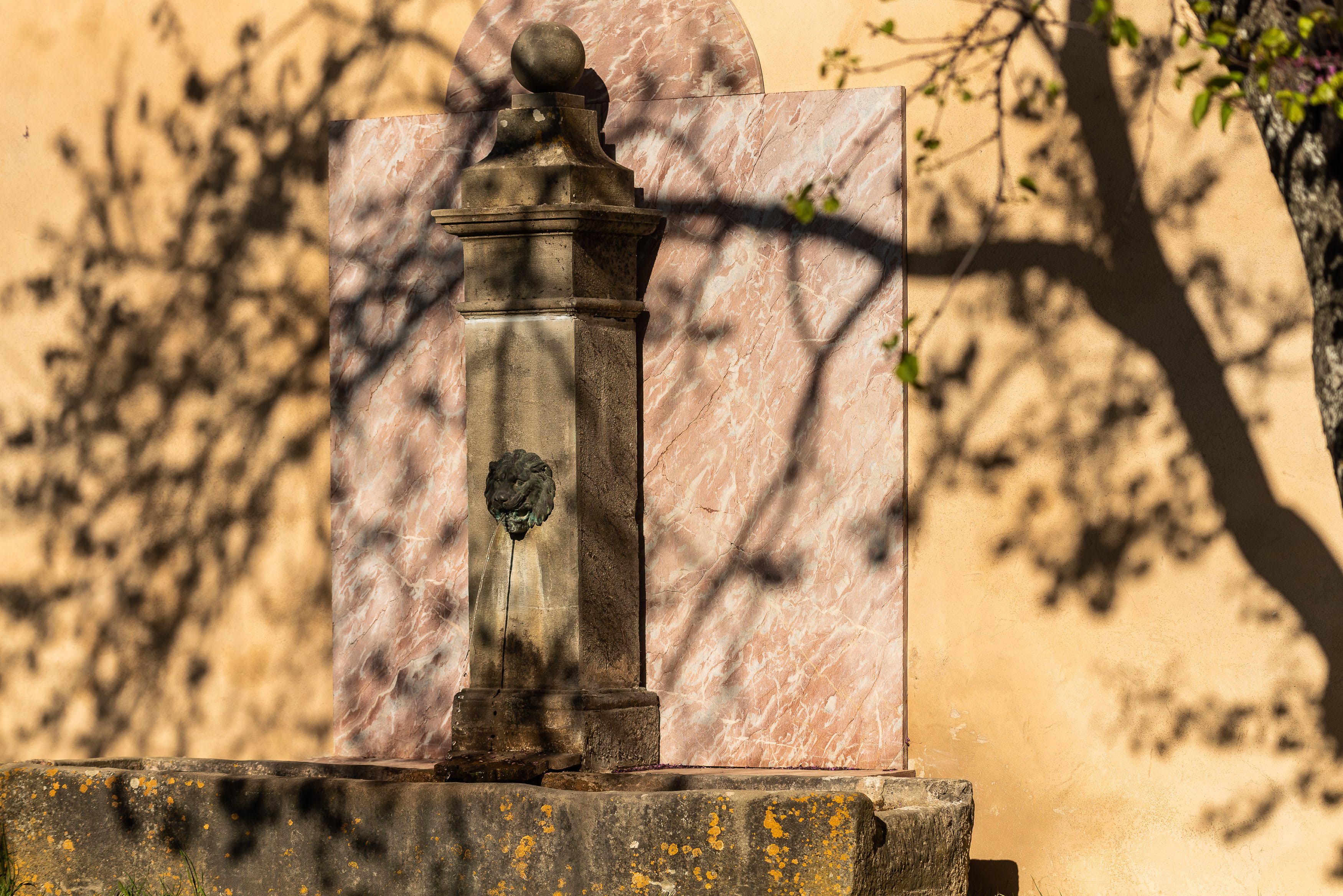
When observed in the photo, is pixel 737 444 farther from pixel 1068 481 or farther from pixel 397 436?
pixel 397 436

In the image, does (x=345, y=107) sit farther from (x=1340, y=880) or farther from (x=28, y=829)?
(x=1340, y=880)

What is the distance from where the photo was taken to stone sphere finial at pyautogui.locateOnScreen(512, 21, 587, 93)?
5637mm

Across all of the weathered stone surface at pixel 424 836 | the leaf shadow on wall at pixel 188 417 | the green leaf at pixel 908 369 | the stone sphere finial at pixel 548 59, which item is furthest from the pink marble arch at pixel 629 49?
the green leaf at pixel 908 369

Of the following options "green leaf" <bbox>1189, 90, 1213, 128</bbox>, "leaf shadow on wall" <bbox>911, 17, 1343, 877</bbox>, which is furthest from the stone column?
"green leaf" <bbox>1189, 90, 1213, 128</bbox>

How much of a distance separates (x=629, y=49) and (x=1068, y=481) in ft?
7.08

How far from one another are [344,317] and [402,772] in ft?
5.83

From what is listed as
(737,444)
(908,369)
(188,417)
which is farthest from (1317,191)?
(188,417)

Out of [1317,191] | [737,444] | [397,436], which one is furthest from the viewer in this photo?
[397,436]

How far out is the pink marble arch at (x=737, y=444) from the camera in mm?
5699

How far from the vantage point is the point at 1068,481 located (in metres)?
5.59

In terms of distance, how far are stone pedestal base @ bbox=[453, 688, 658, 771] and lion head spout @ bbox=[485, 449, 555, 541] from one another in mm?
544

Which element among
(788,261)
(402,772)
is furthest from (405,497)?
(788,261)

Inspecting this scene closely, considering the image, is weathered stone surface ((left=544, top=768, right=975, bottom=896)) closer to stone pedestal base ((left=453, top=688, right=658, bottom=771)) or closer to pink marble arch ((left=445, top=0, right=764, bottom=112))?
stone pedestal base ((left=453, top=688, right=658, bottom=771))

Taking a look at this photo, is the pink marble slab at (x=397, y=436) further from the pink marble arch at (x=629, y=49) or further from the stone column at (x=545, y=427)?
the stone column at (x=545, y=427)
